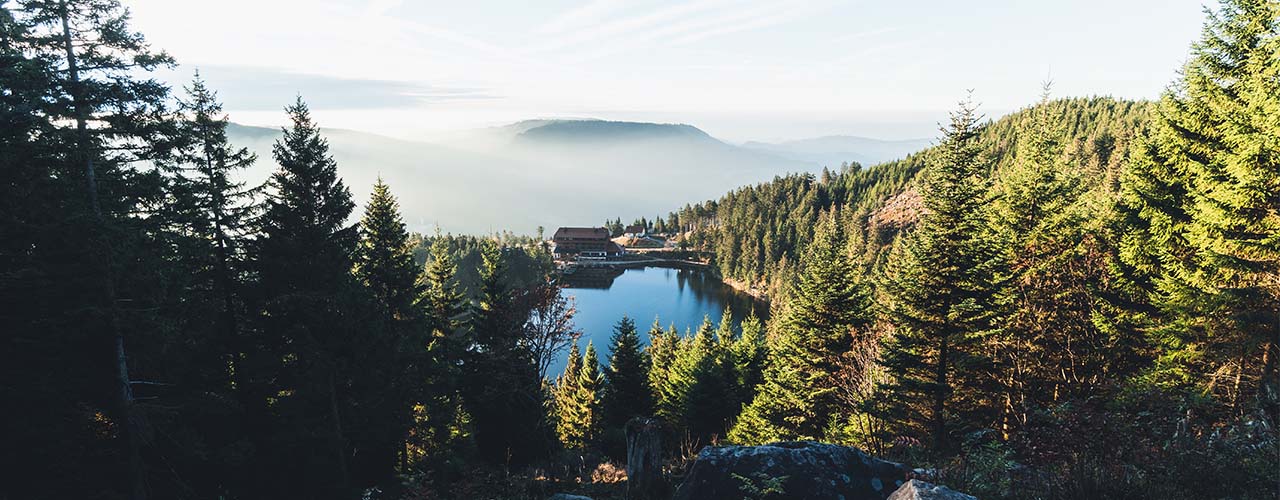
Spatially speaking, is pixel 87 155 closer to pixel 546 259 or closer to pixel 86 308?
pixel 86 308

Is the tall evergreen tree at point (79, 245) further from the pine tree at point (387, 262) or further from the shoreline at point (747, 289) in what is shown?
the shoreline at point (747, 289)

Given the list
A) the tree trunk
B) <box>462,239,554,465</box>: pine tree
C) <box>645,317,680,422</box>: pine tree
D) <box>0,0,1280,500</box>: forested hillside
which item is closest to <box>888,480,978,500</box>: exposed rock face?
<box>0,0,1280,500</box>: forested hillside

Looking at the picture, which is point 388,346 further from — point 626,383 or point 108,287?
point 626,383

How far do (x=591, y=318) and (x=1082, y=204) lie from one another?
75.5m

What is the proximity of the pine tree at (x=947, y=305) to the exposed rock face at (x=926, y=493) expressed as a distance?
41.4 feet

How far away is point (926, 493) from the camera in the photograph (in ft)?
16.1

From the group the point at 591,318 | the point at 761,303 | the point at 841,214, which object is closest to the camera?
the point at 591,318

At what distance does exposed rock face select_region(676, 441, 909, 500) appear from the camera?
7012 mm

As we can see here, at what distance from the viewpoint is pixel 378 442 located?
1812 centimetres

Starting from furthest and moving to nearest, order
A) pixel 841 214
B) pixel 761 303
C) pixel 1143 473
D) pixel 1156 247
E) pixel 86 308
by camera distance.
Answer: pixel 841 214, pixel 761 303, pixel 1156 247, pixel 86 308, pixel 1143 473

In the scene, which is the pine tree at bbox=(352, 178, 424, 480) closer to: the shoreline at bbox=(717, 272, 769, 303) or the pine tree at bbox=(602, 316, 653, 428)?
the pine tree at bbox=(602, 316, 653, 428)

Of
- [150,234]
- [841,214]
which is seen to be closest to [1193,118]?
[150,234]

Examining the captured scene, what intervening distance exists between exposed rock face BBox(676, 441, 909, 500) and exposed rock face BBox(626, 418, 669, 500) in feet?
4.65

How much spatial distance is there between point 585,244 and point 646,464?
136 metres
